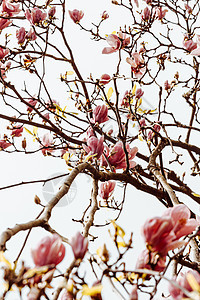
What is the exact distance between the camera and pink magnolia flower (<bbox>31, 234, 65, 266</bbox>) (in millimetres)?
228

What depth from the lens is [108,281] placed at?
10.8 inches

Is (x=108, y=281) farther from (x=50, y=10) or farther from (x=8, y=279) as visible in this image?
(x=50, y=10)

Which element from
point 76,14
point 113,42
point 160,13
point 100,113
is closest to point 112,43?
point 113,42

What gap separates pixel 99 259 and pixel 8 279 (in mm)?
100

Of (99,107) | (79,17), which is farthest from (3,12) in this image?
(99,107)

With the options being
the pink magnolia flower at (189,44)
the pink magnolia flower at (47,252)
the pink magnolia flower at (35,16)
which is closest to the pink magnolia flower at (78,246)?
the pink magnolia flower at (47,252)

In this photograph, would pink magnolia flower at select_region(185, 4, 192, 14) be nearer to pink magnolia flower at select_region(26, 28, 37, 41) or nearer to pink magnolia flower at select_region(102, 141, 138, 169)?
pink magnolia flower at select_region(26, 28, 37, 41)

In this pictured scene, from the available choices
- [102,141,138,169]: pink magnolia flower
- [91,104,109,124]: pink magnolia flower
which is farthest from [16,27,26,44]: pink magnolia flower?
[102,141,138,169]: pink magnolia flower

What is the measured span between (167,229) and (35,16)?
730mm

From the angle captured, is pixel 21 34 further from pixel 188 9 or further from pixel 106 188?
pixel 188 9

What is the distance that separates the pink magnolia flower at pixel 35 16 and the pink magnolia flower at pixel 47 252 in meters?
A: 0.71

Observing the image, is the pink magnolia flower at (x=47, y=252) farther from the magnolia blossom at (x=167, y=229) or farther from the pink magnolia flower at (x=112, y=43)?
Answer: the pink magnolia flower at (x=112, y=43)

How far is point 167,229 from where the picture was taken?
249mm

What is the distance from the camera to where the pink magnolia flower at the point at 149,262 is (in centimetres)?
27
